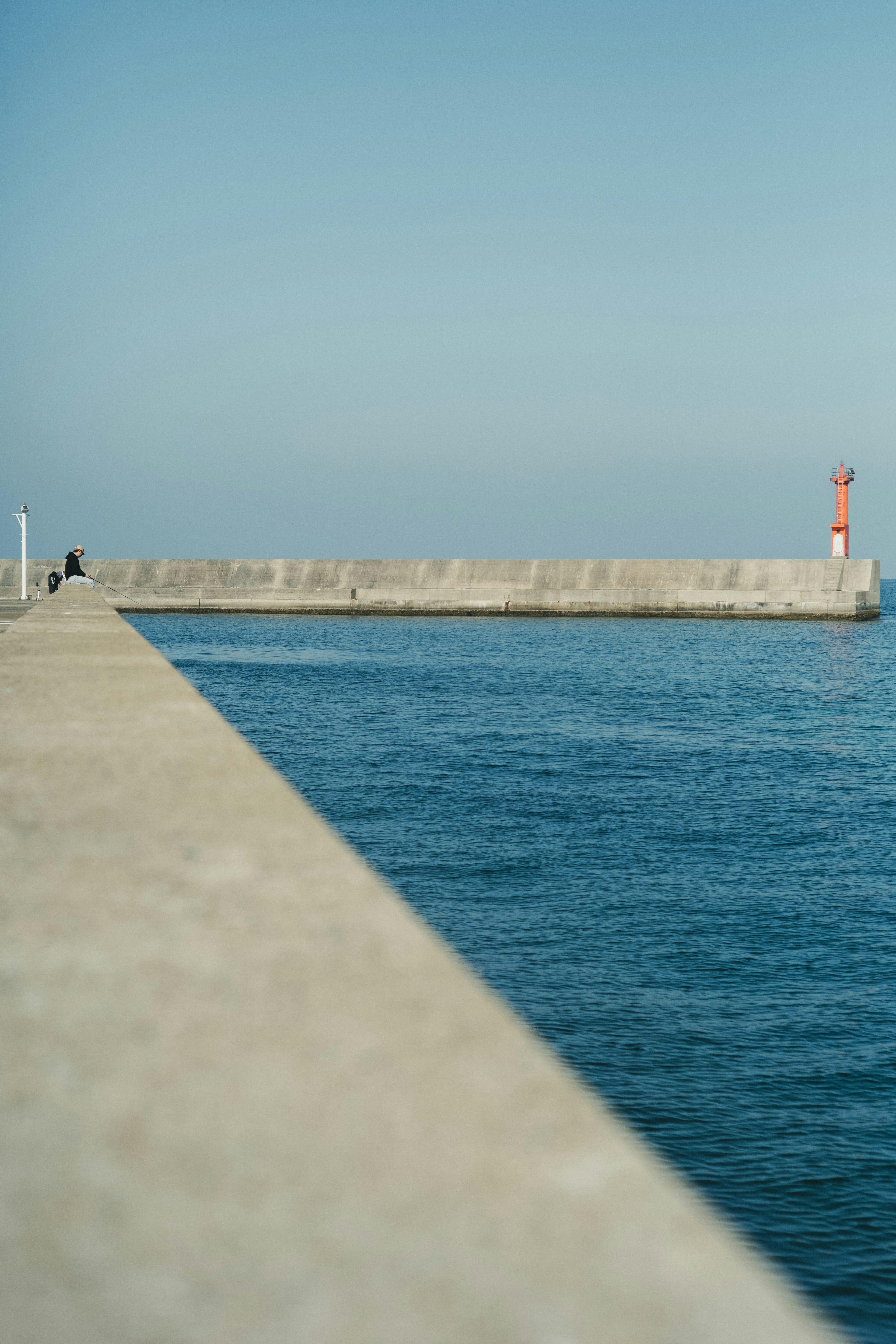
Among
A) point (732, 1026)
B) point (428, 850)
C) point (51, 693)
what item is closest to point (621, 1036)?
point (732, 1026)

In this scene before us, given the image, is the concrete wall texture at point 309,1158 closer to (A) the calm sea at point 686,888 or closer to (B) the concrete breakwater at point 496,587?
(A) the calm sea at point 686,888

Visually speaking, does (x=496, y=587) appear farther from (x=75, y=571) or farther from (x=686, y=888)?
(x=686, y=888)

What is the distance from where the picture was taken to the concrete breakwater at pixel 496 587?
50.2m

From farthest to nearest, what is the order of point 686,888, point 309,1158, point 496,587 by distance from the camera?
point 496,587
point 686,888
point 309,1158

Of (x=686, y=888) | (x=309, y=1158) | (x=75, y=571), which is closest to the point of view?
(x=309, y=1158)

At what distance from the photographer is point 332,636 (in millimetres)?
42188

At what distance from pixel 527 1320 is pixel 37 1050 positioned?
56 centimetres

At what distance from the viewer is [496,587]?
174ft

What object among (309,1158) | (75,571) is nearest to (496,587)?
(75,571)

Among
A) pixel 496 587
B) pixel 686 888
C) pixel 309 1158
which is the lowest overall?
pixel 686 888

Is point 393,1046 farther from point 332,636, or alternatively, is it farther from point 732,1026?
point 332,636

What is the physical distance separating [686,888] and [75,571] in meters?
14.3

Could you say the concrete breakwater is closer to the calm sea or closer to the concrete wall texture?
the calm sea

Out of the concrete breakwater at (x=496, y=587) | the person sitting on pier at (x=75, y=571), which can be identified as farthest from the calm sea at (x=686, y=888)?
the concrete breakwater at (x=496, y=587)
